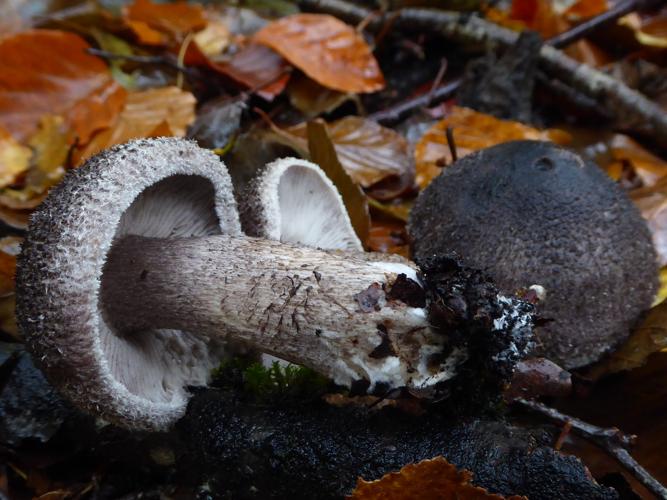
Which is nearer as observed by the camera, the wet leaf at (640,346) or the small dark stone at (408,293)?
the small dark stone at (408,293)

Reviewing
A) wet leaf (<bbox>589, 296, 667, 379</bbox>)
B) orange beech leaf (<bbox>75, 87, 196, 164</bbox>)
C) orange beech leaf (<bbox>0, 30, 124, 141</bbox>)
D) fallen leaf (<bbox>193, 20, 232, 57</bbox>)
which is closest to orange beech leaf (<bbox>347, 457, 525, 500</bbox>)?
wet leaf (<bbox>589, 296, 667, 379</bbox>)

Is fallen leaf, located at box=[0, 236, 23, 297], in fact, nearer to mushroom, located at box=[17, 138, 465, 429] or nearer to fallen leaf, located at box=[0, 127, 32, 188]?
mushroom, located at box=[17, 138, 465, 429]

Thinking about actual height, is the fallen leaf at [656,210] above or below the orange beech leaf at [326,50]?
below

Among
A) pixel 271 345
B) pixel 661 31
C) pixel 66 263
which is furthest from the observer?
pixel 661 31

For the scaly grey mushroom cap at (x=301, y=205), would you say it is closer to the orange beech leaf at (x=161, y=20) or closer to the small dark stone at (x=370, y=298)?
the small dark stone at (x=370, y=298)

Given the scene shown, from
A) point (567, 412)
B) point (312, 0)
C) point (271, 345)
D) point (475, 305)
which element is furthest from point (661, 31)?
point (271, 345)

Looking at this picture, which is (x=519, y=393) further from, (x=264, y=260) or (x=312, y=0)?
(x=312, y=0)

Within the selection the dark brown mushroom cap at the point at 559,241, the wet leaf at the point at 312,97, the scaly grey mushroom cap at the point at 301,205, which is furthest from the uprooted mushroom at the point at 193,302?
the wet leaf at the point at 312,97

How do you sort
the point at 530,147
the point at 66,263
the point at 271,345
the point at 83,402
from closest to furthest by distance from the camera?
the point at 66,263 → the point at 83,402 → the point at 271,345 → the point at 530,147

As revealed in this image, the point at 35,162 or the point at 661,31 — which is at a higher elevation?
the point at 661,31
